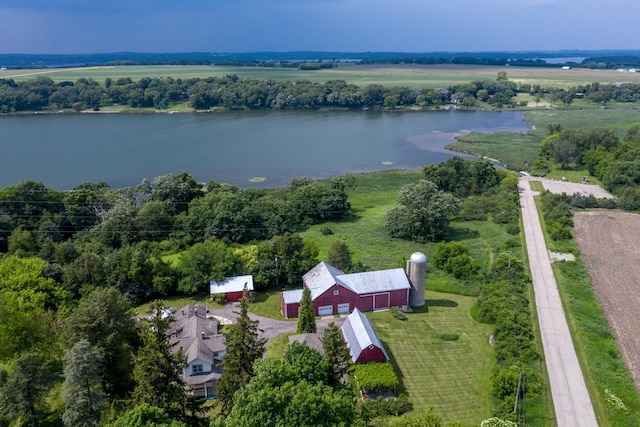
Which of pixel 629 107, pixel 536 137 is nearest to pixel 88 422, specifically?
pixel 536 137

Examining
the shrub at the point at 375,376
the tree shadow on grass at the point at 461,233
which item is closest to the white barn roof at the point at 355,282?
the shrub at the point at 375,376

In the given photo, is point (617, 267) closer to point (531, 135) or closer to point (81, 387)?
point (81, 387)

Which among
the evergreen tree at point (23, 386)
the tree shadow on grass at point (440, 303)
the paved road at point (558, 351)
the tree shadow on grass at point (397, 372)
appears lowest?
the tree shadow on grass at point (440, 303)

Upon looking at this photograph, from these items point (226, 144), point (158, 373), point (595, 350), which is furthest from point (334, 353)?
point (226, 144)

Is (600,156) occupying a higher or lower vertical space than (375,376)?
higher

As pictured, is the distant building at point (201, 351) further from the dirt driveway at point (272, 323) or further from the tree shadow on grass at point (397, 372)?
the tree shadow on grass at point (397, 372)
